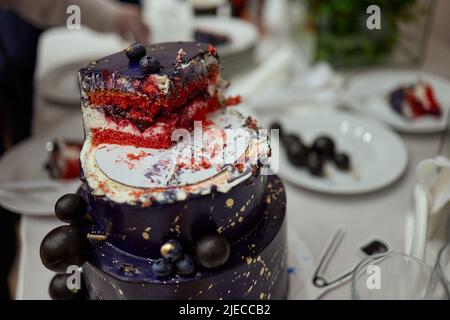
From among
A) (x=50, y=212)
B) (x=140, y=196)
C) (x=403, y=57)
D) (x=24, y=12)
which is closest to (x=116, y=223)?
(x=140, y=196)

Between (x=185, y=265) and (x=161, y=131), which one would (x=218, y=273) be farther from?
(x=161, y=131)

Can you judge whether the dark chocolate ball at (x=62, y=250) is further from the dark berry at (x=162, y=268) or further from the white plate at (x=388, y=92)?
the white plate at (x=388, y=92)

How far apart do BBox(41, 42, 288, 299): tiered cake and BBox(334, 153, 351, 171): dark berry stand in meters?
0.42

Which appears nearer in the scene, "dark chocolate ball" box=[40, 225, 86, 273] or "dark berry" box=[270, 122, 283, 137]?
"dark chocolate ball" box=[40, 225, 86, 273]

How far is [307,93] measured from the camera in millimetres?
1493

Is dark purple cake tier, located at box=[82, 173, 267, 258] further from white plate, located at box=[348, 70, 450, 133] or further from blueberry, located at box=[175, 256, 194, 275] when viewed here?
white plate, located at box=[348, 70, 450, 133]

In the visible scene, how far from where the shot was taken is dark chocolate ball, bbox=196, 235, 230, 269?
66cm

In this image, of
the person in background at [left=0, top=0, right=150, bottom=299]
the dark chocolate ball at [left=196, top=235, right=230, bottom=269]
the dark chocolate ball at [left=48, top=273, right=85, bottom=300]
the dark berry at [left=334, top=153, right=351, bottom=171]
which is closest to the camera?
the dark chocolate ball at [left=196, top=235, right=230, bottom=269]

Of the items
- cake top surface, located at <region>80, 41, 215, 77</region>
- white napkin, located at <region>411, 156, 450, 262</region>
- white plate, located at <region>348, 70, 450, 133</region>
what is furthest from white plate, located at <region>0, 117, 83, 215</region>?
white plate, located at <region>348, 70, 450, 133</region>

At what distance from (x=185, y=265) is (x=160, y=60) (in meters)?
0.33

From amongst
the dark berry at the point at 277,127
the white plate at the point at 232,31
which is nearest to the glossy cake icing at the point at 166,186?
the dark berry at the point at 277,127

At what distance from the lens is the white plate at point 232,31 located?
63.7 inches

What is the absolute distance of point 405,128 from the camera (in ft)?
4.28

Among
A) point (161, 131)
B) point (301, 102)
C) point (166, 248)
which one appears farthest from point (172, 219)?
point (301, 102)
